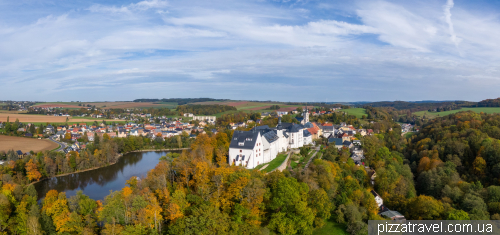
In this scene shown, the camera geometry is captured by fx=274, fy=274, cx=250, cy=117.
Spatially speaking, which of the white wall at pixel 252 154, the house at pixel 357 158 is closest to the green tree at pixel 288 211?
the white wall at pixel 252 154

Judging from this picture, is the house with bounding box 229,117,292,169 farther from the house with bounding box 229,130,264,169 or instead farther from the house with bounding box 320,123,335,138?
the house with bounding box 320,123,335,138

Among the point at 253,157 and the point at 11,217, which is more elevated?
the point at 253,157

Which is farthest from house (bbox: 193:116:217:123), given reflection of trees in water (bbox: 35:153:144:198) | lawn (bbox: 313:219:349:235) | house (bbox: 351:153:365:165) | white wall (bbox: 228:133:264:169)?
lawn (bbox: 313:219:349:235)

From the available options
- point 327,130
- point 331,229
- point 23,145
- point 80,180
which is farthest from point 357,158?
point 23,145

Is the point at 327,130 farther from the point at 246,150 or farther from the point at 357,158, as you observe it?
the point at 246,150

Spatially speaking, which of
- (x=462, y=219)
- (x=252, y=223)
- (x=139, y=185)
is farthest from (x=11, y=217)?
(x=462, y=219)

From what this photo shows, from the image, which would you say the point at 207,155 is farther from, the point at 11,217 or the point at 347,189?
the point at 11,217

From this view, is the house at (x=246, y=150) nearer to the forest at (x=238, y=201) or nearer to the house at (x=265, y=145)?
the house at (x=265, y=145)
